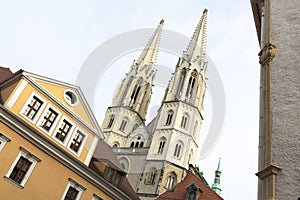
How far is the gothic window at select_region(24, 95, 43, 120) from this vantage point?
604 inches

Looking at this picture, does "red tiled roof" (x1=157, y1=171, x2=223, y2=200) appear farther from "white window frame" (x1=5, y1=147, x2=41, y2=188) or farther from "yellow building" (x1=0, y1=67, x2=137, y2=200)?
"white window frame" (x1=5, y1=147, x2=41, y2=188)

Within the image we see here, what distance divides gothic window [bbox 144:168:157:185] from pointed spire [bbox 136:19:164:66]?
2374 centimetres

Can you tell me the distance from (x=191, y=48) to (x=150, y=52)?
343 inches

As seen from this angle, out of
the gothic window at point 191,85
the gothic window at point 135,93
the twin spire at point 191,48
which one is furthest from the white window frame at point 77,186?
the twin spire at point 191,48

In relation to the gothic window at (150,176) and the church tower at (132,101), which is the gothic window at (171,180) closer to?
the gothic window at (150,176)

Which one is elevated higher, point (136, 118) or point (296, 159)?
point (136, 118)

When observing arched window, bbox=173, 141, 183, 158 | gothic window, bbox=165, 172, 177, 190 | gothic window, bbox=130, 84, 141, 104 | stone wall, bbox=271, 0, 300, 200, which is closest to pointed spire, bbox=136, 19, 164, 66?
gothic window, bbox=130, 84, 141, 104

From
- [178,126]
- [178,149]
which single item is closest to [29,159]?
[178,149]

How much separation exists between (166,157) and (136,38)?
2814 centimetres

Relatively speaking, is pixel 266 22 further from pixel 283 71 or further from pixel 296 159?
pixel 296 159

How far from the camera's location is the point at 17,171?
14.1 meters

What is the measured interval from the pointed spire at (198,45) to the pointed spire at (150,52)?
7.50m

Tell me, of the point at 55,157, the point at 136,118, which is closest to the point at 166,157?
the point at 136,118

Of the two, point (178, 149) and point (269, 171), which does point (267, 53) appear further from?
point (178, 149)
